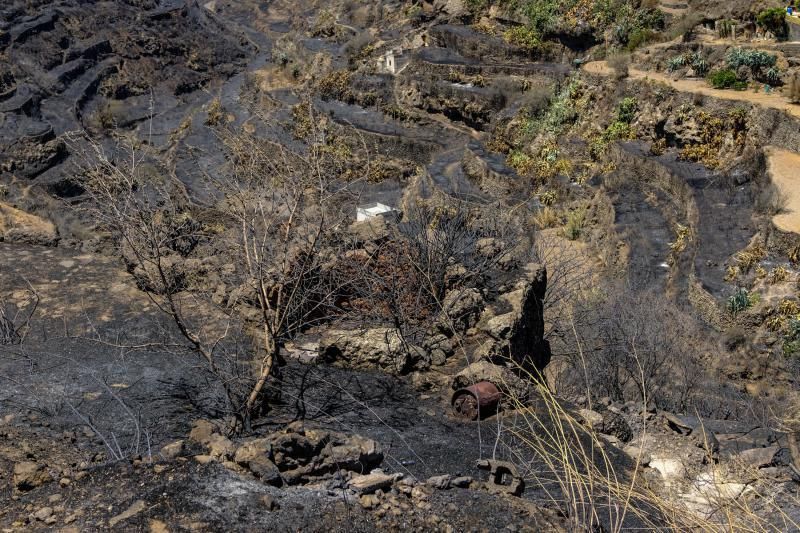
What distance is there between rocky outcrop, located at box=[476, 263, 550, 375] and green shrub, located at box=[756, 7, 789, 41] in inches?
586

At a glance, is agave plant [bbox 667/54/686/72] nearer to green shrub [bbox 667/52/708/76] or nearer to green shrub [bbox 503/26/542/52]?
green shrub [bbox 667/52/708/76]

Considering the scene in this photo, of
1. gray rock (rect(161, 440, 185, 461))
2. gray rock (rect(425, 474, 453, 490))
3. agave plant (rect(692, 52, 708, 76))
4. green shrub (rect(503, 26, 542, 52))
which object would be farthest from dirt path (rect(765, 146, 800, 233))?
gray rock (rect(161, 440, 185, 461))

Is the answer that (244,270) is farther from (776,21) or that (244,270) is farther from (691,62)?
(776,21)

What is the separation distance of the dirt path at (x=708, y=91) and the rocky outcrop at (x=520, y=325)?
10353 millimetres

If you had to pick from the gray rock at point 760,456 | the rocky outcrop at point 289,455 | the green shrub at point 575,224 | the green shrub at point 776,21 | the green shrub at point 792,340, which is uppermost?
the rocky outcrop at point 289,455

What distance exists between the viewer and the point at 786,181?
15.4 metres

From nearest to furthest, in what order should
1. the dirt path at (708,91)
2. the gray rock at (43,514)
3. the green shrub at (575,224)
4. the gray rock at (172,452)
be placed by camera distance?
the gray rock at (43,514), the gray rock at (172,452), the dirt path at (708,91), the green shrub at (575,224)

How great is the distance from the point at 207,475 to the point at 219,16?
63.8m

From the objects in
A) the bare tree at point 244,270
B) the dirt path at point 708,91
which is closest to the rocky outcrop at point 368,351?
the bare tree at point 244,270

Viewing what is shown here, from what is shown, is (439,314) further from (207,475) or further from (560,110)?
(560,110)

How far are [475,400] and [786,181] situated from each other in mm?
11748

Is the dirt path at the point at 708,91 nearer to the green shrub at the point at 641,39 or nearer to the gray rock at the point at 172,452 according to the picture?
the green shrub at the point at 641,39

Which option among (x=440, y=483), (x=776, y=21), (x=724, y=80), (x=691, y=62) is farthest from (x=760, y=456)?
(x=776, y=21)

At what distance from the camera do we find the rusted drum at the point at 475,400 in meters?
6.99
